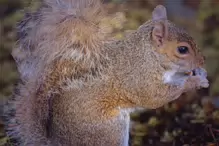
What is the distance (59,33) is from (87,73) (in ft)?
0.61

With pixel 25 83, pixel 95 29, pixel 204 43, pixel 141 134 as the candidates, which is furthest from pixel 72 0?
pixel 204 43

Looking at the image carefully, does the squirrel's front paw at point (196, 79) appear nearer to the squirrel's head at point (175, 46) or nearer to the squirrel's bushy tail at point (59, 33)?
the squirrel's head at point (175, 46)

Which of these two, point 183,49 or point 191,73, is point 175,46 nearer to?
point 183,49

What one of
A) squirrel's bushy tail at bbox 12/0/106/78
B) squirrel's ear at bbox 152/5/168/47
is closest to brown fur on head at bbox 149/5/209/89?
squirrel's ear at bbox 152/5/168/47

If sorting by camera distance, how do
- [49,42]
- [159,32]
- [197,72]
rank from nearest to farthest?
1. [49,42]
2. [159,32]
3. [197,72]

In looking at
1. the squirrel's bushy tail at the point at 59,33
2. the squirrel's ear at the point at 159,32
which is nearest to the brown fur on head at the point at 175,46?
the squirrel's ear at the point at 159,32

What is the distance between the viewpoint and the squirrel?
2.26 metres

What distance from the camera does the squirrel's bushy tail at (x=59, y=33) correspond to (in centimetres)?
224

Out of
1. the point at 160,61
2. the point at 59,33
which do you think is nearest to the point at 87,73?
the point at 59,33

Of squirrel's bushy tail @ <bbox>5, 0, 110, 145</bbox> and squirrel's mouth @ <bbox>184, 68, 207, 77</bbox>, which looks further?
A: squirrel's mouth @ <bbox>184, 68, 207, 77</bbox>

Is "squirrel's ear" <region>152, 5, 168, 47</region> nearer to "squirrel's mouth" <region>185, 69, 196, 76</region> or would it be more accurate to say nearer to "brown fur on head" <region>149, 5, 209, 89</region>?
"brown fur on head" <region>149, 5, 209, 89</region>

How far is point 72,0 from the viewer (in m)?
2.35

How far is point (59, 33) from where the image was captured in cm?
224

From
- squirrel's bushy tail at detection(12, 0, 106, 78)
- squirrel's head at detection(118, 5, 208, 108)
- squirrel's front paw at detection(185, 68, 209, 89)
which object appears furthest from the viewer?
squirrel's front paw at detection(185, 68, 209, 89)
